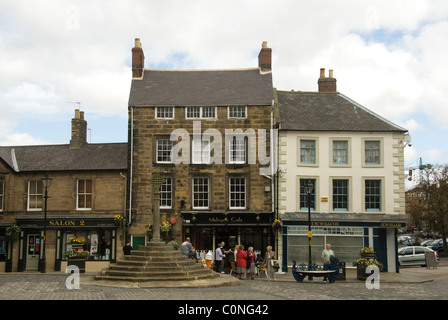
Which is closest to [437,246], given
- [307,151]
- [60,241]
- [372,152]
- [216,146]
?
[372,152]

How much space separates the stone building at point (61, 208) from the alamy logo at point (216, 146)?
3325 millimetres

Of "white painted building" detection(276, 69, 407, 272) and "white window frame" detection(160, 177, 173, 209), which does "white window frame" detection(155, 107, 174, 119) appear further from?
"white painted building" detection(276, 69, 407, 272)

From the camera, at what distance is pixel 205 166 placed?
95.3 ft

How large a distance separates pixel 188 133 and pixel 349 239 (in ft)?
34.2

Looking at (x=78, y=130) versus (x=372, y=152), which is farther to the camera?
(x=78, y=130)

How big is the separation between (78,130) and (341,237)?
16740 millimetres

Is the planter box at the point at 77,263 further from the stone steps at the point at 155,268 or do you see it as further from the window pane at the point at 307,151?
the window pane at the point at 307,151

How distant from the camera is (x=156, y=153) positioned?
95.9 feet

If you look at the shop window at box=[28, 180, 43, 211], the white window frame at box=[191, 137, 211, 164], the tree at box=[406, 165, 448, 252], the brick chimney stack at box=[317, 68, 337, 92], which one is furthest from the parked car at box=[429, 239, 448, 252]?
the shop window at box=[28, 180, 43, 211]

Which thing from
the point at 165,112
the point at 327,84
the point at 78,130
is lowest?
the point at 78,130

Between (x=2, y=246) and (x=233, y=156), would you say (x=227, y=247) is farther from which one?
(x=2, y=246)

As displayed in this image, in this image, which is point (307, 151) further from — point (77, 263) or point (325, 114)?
point (77, 263)

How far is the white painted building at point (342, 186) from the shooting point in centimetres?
2792

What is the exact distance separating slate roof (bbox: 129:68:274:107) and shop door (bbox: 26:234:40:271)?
9.46 metres
